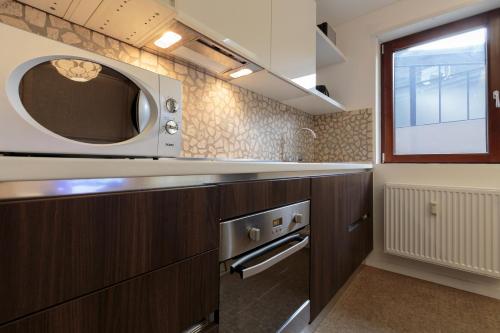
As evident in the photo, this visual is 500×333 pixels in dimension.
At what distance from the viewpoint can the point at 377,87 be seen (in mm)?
2146

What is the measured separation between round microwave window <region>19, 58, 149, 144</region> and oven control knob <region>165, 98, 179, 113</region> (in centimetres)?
7

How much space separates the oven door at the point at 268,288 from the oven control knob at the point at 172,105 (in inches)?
19.5

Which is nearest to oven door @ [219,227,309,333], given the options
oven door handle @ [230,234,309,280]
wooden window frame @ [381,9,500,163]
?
oven door handle @ [230,234,309,280]

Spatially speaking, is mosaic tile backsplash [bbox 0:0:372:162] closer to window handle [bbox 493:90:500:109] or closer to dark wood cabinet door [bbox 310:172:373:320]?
dark wood cabinet door [bbox 310:172:373:320]

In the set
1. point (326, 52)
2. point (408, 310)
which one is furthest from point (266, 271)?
point (326, 52)

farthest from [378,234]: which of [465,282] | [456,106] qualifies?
[456,106]

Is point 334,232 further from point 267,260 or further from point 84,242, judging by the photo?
point 84,242

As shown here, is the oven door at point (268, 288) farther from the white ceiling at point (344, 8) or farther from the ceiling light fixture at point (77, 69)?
the white ceiling at point (344, 8)

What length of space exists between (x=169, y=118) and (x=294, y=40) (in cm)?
108

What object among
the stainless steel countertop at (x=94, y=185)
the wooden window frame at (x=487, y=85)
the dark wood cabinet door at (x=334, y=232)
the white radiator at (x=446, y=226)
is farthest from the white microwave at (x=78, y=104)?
the wooden window frame at (x=487, y=85)

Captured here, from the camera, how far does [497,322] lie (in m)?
1.35

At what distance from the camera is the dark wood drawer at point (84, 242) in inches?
13.2

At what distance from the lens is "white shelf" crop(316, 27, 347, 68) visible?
6.20ft

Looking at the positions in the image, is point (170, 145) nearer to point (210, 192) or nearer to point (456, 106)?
point (210, 192)
